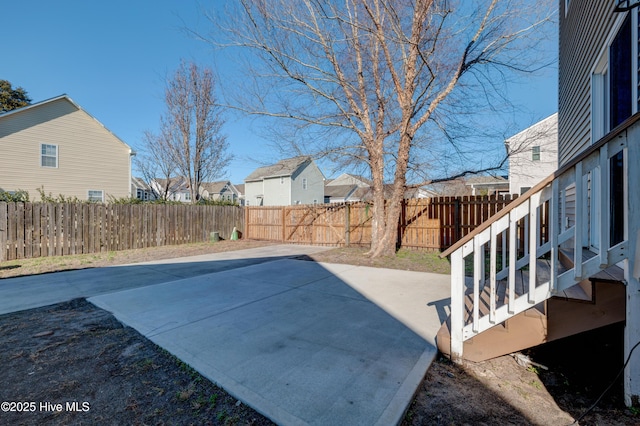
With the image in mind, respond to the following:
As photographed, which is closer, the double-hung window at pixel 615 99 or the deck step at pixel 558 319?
the deck step at pixel 558 319

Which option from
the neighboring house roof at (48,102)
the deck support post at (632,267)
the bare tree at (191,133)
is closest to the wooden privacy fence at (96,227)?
the bare tree at (191,133)

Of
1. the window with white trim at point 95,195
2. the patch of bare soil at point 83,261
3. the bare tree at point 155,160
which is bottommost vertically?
the patch of bare soil at point 83,261

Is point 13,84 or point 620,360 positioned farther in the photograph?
point 13,84

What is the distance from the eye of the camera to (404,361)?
258 centimetres

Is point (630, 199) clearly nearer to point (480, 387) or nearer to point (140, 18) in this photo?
point (480, 387)

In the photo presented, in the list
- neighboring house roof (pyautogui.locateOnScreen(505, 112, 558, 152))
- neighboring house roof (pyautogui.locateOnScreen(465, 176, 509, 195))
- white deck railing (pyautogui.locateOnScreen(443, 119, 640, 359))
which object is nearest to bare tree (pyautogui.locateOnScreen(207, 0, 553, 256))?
neighboring house roof (pyautogui.locateOnScreen(505, 112, 558, 152))

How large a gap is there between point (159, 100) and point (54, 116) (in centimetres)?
477

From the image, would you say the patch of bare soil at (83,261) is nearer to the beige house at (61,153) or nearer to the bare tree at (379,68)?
the bare tree at (379,68)

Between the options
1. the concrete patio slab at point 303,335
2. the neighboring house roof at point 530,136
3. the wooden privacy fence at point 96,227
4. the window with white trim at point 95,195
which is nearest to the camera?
the concrete patio slab at point 303,335

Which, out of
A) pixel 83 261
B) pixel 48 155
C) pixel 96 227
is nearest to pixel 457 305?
pixel 83 261

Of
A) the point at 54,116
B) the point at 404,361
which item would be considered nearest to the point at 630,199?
the point at 404,361

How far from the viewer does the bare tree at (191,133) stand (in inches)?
657

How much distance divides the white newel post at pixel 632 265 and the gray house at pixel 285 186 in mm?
23405

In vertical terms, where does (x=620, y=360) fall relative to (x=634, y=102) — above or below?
below
